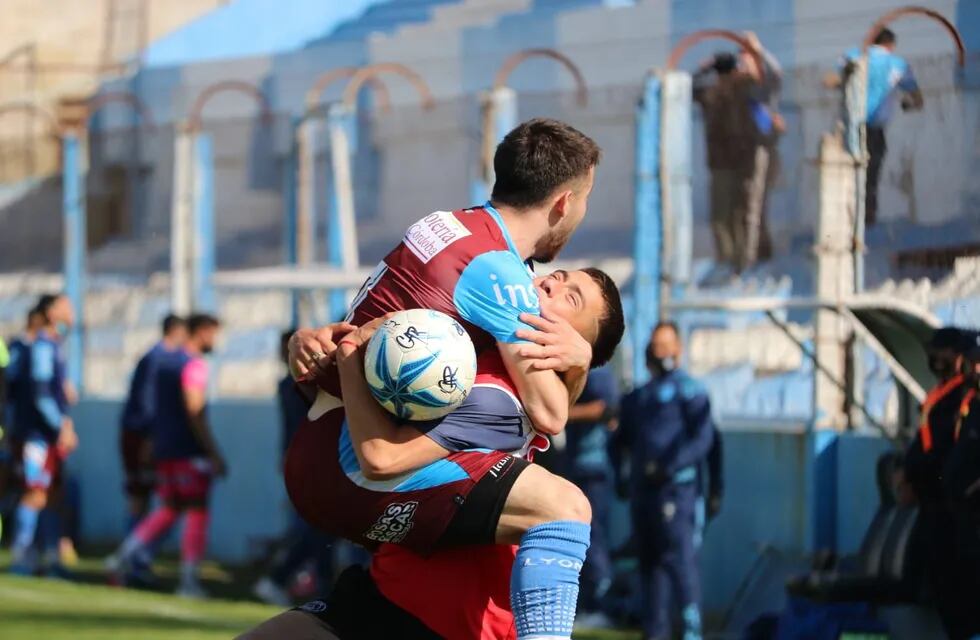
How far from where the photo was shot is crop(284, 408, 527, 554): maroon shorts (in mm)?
4246

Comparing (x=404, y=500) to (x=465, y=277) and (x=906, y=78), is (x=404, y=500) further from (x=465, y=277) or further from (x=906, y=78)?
(x=906, y=78)

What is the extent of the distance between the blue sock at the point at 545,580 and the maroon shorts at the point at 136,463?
31.3 feet

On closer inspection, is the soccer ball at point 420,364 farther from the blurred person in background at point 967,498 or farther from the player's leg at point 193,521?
the player's leg at point 193,521

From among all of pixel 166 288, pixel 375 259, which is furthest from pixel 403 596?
pixel 166 288

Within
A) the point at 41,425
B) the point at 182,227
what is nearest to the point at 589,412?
the point at 41,425

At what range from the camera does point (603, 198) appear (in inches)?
482

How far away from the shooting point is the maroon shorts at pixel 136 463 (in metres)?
13.4

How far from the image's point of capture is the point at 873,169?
927 cm

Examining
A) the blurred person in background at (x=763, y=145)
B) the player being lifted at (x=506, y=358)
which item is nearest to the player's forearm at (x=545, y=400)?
the player being lifted at (x=506, y=358)

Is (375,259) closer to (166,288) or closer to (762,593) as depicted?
(166,288)

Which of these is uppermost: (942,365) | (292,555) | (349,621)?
(942,365)

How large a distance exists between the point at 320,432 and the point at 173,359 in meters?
8.20

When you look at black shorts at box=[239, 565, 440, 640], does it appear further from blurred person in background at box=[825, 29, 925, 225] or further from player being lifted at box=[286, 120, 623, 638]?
blurred person in background at box=[825, 29, 925, 225]

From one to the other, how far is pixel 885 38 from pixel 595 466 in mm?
3144
